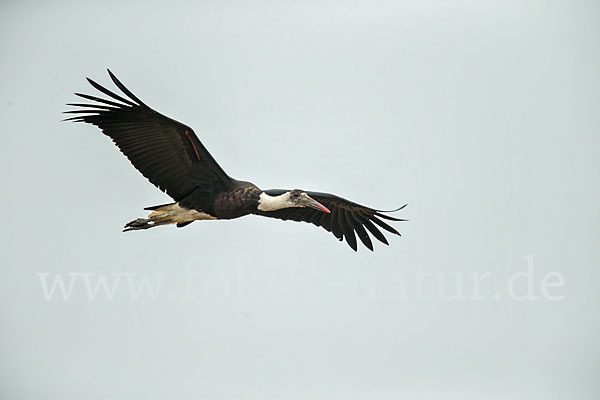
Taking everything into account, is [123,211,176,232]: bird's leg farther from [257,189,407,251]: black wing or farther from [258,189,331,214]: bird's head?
[257,189,407,251]: black wing

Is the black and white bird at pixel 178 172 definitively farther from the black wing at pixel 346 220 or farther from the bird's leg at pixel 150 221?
the black wing at pixel 346 220

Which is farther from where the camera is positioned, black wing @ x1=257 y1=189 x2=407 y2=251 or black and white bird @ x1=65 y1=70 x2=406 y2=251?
black wing @ x1=257 y1=189 x2=407 y2=251

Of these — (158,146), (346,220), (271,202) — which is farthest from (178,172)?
(346,220)

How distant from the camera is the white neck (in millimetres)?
6195

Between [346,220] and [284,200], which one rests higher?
[346,220]

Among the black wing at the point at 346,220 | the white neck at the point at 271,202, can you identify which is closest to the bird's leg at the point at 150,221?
the white neck at the point at 271,202

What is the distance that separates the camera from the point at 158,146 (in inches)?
248

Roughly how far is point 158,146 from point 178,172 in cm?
26

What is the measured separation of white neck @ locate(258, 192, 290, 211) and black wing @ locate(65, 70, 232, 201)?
31 cm

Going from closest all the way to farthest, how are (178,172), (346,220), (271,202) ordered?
(271,202) → (178,172) → (346,220)

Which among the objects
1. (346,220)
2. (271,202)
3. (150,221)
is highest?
(346,220)

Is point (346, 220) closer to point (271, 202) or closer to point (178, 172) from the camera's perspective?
point (271, 202)

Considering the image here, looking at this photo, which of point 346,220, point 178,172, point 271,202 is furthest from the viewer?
point 346,220

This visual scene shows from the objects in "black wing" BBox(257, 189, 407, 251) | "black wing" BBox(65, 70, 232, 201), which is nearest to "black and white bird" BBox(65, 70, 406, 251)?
"black wing" BBox(65, 70, 232, 201)
